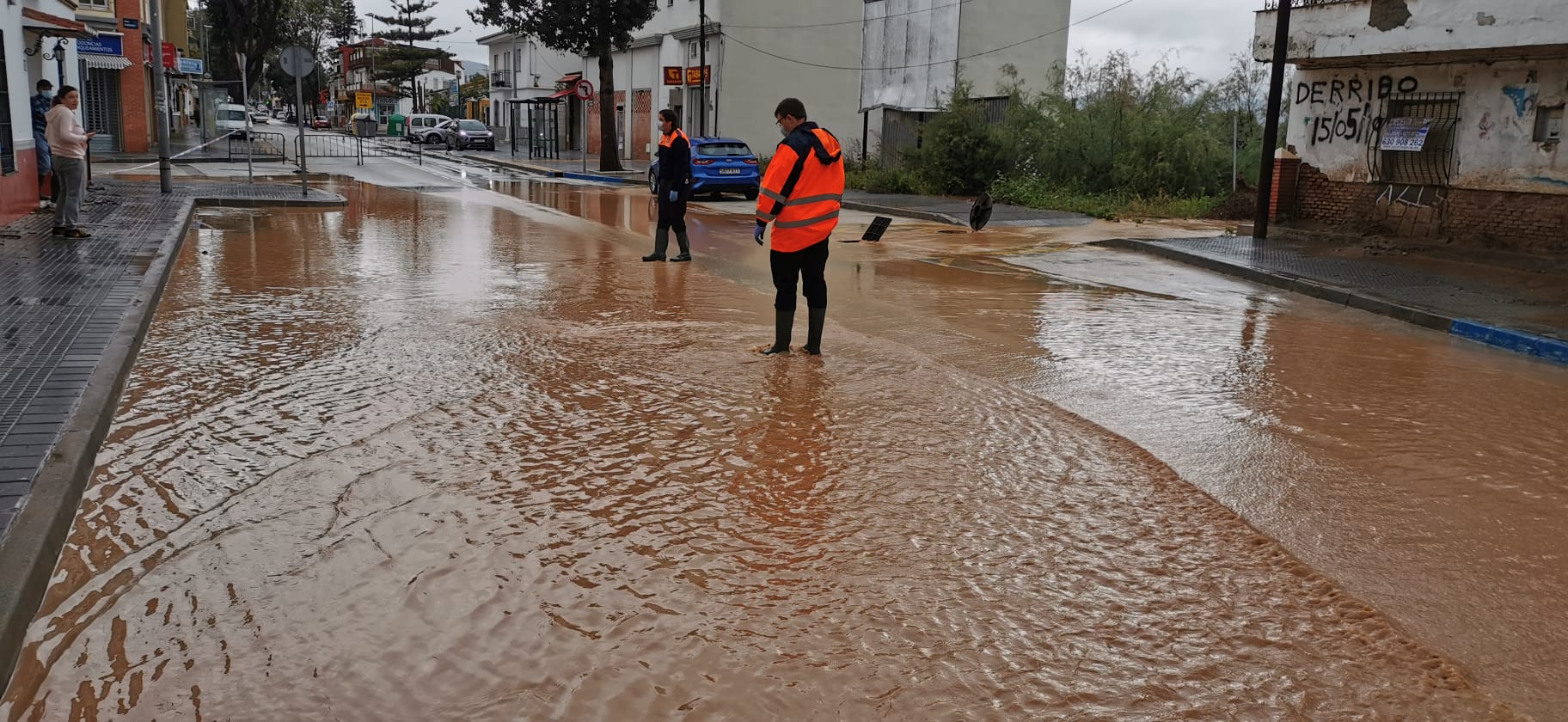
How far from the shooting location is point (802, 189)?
7.85 metres

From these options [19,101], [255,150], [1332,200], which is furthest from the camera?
[255,150]

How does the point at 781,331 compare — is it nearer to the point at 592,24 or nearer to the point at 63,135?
the point at 63,135

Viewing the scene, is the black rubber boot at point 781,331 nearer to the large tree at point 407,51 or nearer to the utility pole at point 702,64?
the utility pole at point 702,64

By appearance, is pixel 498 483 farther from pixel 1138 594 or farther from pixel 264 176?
pixel 264 176

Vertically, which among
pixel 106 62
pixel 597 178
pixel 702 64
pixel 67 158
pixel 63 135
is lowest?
pixel 597 178

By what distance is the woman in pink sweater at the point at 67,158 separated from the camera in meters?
13.1

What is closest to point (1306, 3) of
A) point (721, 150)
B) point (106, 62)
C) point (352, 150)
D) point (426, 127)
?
point (721, 150)

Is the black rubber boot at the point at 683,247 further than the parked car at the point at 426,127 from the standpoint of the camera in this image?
No

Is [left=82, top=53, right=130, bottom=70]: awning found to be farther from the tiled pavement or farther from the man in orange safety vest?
the man in orange safety vest

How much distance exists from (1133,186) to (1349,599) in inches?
805

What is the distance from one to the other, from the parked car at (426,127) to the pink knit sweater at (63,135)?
44450 millimetres

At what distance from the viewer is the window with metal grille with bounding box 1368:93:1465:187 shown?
15695 millimetres

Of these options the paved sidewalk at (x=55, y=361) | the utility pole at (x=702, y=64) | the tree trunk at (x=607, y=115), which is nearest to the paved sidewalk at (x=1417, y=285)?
the paved sidewalk at (x=55, y=361)

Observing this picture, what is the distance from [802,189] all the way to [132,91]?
35160 mm
